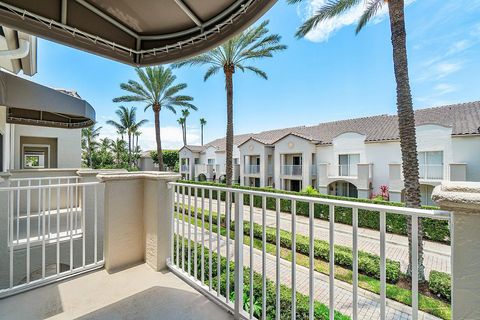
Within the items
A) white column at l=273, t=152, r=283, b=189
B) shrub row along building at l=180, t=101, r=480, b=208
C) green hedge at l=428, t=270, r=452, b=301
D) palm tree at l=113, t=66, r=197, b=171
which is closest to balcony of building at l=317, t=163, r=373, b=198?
shrub row along building at l=180, t=101, r=480, b=208

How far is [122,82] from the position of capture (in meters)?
18.0

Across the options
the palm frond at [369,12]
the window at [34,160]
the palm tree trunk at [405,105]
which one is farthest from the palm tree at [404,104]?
the window at [34,160]

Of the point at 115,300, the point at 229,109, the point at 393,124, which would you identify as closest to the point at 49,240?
the point at 115,300

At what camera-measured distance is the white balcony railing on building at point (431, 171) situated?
567 inches

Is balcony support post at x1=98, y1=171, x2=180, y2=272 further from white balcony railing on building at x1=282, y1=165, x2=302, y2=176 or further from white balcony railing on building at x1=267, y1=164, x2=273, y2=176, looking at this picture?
white balcony railing on building at x1=267, y1=164, x2=273, y2=176

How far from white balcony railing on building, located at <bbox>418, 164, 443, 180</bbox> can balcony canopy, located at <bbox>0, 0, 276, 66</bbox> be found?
655 inches

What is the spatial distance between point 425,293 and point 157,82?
19081 mm

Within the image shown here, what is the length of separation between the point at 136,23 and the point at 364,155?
59.3ft

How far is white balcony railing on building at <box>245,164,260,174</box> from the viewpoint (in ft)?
75.9

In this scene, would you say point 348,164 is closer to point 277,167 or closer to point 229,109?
point 277,167

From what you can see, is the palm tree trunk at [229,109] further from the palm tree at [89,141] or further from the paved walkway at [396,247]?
the palm tree at [89,141]

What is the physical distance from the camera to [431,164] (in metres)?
14.8

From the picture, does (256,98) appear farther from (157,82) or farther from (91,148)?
(91,148)

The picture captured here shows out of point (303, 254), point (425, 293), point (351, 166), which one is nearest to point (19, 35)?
point (303, 254)
